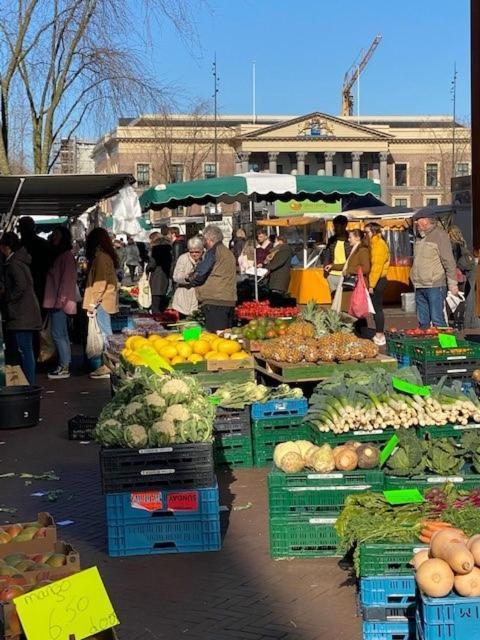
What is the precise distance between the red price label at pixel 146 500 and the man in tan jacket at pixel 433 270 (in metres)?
Result: 7.57

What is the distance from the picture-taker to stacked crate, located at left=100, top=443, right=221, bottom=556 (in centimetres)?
596

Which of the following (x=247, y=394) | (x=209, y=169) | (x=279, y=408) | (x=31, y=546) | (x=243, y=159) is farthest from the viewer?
(x=243, y=159)

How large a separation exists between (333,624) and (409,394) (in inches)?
101

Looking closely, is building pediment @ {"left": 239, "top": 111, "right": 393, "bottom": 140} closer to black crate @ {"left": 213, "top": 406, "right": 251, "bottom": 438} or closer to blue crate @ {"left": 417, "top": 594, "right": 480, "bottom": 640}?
black crate @ {"left": 213, "top": 406, "right": 251, "bottom": 438}

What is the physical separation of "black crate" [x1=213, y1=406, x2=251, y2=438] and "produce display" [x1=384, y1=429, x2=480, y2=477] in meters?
2.38

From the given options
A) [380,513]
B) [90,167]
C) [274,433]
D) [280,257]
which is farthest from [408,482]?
[90,167]

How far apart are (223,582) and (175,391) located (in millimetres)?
1592

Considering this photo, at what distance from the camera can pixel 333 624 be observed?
4.85m

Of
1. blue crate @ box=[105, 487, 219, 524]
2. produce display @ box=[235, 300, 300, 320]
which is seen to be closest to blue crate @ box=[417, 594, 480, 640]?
blue crate @ box=[105, 487, 219, 524]

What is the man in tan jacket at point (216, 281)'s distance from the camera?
1171 cm

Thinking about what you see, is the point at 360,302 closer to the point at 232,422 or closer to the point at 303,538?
the point at 232,422

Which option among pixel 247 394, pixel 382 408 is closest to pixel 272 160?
pixel 247 394

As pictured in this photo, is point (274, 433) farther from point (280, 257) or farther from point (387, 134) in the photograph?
point (387, 134)

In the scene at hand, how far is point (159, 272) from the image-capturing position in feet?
61.3
